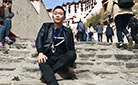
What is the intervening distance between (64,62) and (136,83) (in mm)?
1153

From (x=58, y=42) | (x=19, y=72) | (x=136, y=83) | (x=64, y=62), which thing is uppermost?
(x=58, y=42)

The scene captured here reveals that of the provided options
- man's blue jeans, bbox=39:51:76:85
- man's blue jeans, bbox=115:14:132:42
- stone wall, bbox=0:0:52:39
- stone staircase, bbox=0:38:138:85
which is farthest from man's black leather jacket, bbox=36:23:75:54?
stone wall, bbox=0:0:52:39

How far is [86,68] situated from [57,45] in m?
0.83

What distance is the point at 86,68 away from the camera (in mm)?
3033

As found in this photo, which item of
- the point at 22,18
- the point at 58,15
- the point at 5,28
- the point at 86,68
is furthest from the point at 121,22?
the point at 22,18

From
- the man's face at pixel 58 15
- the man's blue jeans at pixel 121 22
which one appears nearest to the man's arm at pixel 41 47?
the man's face at pixel 58 15

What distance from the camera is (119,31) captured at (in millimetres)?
4500

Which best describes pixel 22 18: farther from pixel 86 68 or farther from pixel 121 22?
pixel 86 68

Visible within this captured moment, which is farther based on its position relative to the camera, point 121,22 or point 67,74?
point 121,22

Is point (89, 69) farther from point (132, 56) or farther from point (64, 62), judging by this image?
point (132, 56)

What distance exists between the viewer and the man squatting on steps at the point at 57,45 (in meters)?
2.38

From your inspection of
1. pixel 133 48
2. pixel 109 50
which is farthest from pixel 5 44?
pixel 133 48

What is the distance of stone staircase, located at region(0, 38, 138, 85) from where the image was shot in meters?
2.44

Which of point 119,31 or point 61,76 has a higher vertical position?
point 119,31
